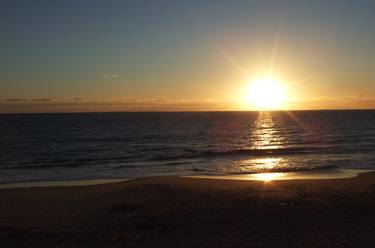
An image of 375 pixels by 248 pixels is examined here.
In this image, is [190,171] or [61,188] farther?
[190,171]

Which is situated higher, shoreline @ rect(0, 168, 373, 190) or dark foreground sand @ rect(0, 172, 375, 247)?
dark foreground sand @ rect(0, 172, 375, 247)

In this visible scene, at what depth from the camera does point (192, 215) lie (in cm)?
1507

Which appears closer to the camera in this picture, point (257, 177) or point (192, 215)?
point (192, 215)

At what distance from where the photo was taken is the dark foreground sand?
39.2 feet

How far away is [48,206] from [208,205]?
6.42m

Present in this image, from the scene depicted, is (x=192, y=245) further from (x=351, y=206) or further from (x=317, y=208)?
(x=351, y=206)

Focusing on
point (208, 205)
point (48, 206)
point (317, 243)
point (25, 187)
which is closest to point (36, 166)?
point (25, 187)

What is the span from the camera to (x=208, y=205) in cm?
1680

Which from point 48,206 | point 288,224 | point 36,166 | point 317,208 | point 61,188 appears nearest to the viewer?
point 288,224

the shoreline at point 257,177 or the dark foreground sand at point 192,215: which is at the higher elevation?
the dark foreground sand at point 192,215

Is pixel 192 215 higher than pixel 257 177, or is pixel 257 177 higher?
pixel 192 215

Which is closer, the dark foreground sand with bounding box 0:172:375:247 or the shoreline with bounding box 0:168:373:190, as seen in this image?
the dark foreground sand with bounding box 0:172:375:247

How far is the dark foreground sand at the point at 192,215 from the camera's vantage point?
470 inches

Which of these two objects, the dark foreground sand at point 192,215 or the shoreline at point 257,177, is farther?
the shoreline at point 257,177
